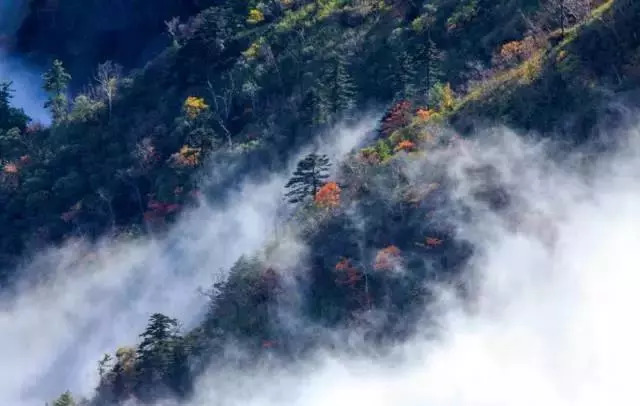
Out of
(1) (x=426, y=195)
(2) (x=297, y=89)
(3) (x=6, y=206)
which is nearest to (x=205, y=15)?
(2) (x=297, y=89)

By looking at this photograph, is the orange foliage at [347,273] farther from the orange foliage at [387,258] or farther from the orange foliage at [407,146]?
the orange foliage at [407,146]

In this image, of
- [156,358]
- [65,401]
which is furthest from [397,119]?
[65,401]

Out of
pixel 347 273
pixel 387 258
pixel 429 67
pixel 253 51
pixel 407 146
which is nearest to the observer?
pixel 387 258

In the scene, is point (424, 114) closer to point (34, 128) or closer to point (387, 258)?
point (387, 258)

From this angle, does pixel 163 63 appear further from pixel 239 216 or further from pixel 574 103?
pixel 574 103

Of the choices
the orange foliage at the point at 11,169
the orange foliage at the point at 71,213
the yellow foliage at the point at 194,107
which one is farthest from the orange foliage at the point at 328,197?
the orange foliage at the point at 11,169

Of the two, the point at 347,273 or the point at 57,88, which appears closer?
the point at 347,273

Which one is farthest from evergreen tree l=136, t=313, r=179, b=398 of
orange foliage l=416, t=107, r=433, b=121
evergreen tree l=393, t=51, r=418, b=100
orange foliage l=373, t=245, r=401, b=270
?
evergreen tree l=393, t=51, r=418, b=100
